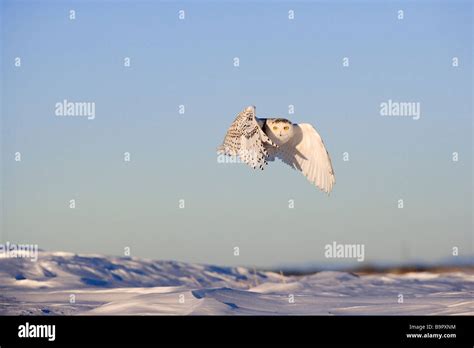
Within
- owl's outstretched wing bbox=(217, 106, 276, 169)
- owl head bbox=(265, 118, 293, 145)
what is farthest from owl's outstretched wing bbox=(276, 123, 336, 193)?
owl's outstretched wing bbox=(217, 106, 276, 169)

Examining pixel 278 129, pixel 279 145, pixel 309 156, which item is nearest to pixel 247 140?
pixel 278 129

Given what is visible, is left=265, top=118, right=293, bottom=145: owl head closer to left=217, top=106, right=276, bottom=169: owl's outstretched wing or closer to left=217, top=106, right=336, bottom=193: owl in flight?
left=217, top=106, right=336, bottom=193: owl in flight

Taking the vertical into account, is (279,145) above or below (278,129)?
below

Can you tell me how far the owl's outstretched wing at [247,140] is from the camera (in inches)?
722

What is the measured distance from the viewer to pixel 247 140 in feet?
61.4

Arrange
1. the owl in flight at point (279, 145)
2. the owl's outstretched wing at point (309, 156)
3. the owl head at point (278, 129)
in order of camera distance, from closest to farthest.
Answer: the owl in flight at point (279, 145) < the owl head at point (278, 129) < the owl's outstretched wing at point (309, 156)

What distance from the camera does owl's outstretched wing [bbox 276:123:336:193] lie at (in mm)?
21312

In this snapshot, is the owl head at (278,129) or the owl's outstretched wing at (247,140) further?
the owl head at (278,129)

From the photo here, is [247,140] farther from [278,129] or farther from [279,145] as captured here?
[279,145]

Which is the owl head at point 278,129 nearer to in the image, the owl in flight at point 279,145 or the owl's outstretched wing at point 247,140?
the owl in flight at point 279,145

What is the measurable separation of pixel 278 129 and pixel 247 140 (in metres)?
1.81

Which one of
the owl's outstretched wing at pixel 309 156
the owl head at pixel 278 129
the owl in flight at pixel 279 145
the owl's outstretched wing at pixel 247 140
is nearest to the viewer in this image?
the owl's outstretched wing at pixel 247 140

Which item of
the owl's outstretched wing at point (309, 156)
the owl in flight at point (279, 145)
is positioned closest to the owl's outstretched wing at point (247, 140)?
the owl in flight at point (279, 145)
